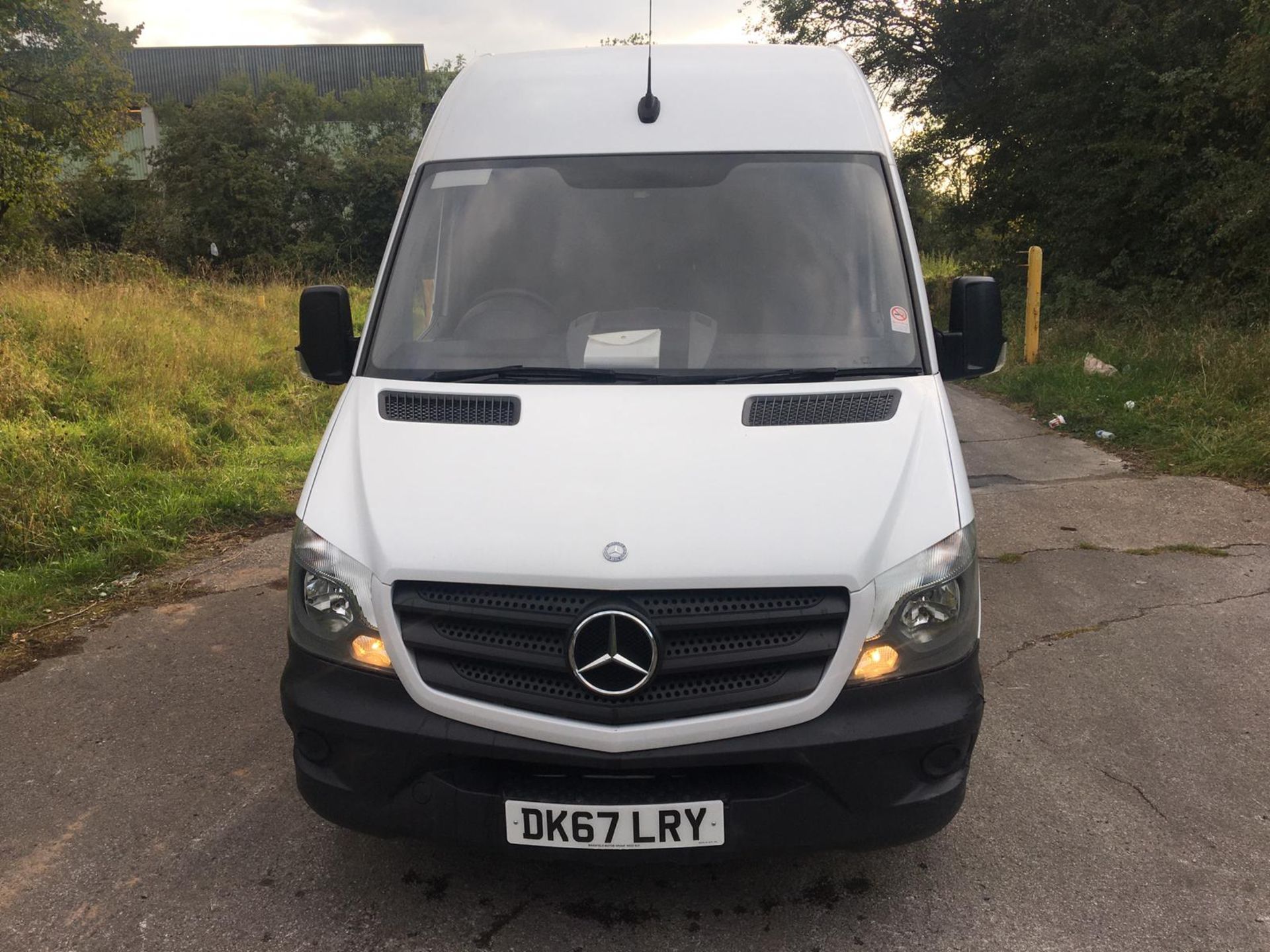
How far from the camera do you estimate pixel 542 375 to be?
314 centimetres

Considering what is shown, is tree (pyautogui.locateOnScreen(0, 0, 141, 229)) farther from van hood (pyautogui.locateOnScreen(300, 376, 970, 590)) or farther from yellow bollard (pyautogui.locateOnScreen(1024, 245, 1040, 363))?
van hood (pyautogui.locateOnScreen(300, 376, 970, 590))

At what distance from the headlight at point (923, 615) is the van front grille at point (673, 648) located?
10cm

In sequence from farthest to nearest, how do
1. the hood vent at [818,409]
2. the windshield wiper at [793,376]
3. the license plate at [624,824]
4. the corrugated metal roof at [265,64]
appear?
the corrugated metal roof at [265,64]
the windshield wiper at [793,376]
the hood vent at [818,409]
the license plate at [624,824]

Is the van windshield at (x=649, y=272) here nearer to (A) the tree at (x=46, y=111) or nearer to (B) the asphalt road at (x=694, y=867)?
(B) the asphalt road at (x=694, y=867)

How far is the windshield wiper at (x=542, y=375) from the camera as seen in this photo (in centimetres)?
Result: 310

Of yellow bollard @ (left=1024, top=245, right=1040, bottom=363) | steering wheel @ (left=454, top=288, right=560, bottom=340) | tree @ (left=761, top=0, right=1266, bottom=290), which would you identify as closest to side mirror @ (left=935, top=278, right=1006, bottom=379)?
steering wheel @ (left=454, top=288, right=560, bottom=340)

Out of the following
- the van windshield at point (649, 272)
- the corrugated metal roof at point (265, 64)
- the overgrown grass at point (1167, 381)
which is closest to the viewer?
the van windshield at point (649, 272)

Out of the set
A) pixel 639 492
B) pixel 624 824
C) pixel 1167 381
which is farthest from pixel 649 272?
pixel 1167 381

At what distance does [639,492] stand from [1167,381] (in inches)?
335

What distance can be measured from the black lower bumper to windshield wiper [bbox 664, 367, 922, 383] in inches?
37.9

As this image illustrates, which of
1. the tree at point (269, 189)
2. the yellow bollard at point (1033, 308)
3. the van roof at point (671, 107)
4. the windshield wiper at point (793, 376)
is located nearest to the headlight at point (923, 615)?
the windshield wiper at point (793, 376)

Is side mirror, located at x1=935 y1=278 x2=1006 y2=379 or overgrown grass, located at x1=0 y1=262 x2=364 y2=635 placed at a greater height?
side mirror, located at x1=935 y1=278 x2=1006 y2=379

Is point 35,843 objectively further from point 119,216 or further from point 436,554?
point 119,216

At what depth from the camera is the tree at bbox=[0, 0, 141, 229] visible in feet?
43.6
